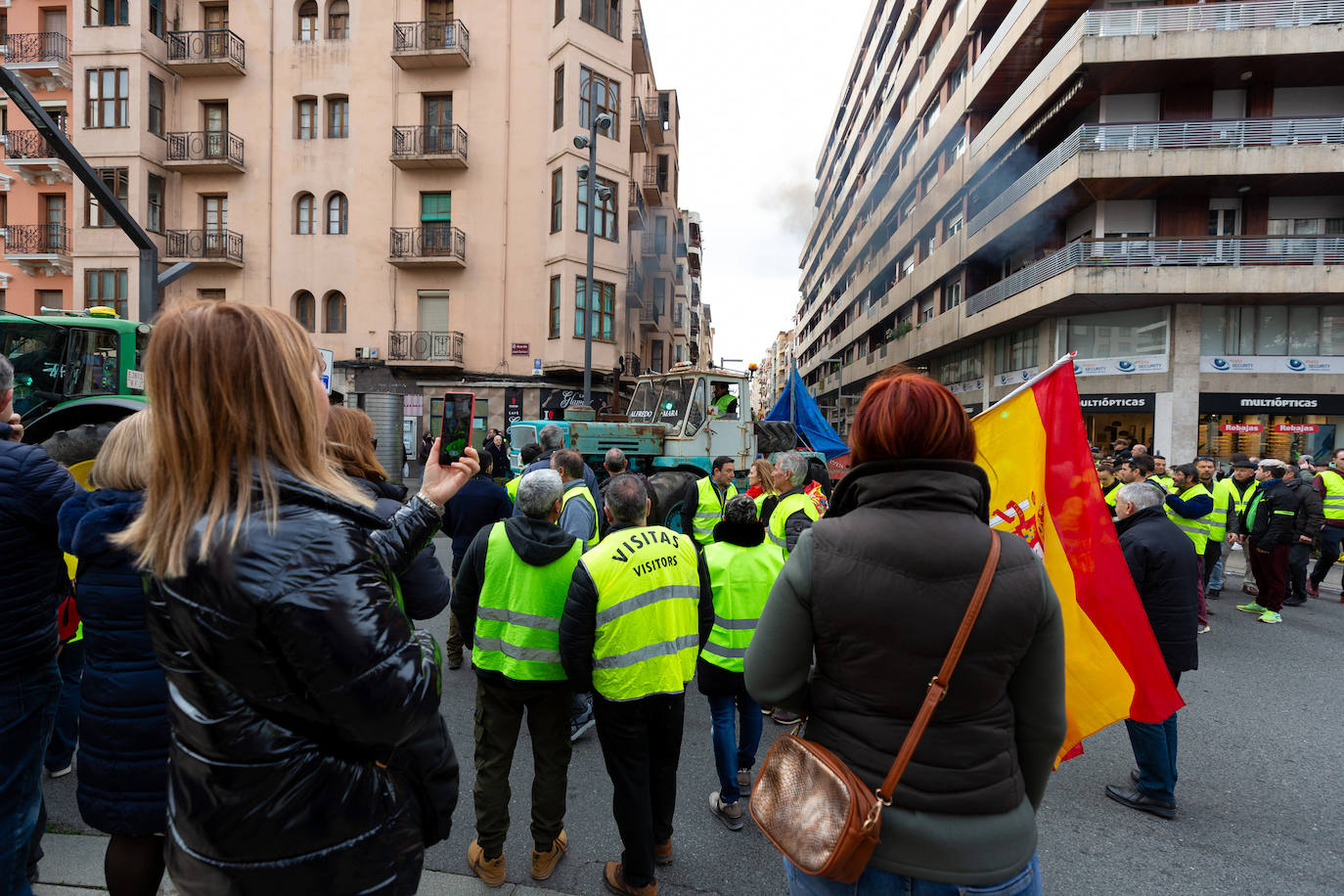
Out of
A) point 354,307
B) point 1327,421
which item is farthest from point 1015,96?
point 354,307

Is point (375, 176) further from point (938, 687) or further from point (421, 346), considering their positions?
point (938, 687)

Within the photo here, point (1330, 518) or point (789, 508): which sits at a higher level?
point (789, 508)

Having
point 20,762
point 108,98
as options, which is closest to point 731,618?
point 20,762

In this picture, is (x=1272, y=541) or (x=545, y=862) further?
(x=1272, y=541)

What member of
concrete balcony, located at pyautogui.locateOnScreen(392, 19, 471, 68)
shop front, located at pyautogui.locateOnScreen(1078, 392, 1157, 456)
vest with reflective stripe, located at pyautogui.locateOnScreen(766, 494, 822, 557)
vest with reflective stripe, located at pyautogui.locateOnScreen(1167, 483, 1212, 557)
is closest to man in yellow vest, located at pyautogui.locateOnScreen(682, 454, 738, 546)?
vest with reflective stripe, located at pyautogui.locateOnScreen(766, 494, 822, 557)

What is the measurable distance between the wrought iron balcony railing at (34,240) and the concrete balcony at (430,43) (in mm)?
14502

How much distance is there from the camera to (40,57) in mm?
24344

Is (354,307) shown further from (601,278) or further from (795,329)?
(795,329)

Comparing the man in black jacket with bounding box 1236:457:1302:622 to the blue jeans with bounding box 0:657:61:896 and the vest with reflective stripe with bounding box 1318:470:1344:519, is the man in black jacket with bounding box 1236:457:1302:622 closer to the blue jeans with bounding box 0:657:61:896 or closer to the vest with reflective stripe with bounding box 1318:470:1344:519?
the vest with reflective stripe with bounding box 1318:470:1344:519

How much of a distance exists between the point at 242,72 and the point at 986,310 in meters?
27.5

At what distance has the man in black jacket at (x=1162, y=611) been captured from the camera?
367cm

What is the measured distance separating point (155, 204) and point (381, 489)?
89.6 feet

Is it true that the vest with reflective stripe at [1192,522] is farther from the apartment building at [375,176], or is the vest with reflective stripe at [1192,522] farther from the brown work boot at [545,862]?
the apartment building at [375,176]

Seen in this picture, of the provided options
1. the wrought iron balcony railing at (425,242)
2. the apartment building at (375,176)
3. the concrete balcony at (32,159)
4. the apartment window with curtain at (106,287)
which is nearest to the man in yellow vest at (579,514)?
the apartment building at (375,176)
